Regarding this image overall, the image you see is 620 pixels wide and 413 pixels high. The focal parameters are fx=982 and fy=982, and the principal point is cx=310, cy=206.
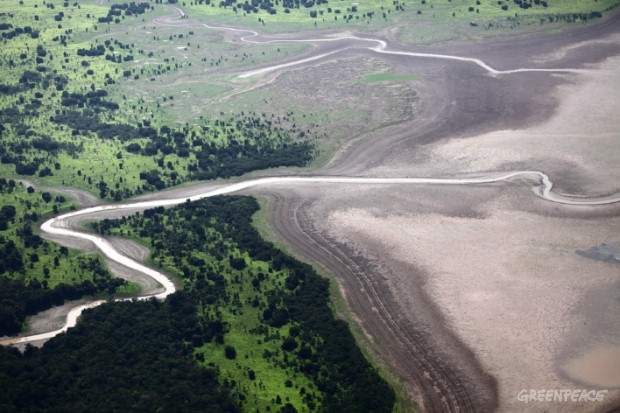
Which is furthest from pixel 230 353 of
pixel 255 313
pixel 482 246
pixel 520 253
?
pixel 520 253

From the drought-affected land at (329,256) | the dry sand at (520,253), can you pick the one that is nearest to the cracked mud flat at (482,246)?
the dry sand at (520,253)

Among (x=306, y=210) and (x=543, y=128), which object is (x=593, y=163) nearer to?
(x=543, y=128)

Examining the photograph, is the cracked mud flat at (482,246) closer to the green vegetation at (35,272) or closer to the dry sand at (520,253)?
the dry sand at (520,253)

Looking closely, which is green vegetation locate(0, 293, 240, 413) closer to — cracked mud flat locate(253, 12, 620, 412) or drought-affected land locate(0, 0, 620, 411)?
drought-affected land locate(0, 0, 620, 411)

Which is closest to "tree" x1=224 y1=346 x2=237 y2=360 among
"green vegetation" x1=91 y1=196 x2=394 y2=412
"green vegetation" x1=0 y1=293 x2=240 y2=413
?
"green vegetation" x1=91 y1=196 x2=394 y2=412

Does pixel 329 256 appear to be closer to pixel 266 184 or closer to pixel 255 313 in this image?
pixel 255 313
